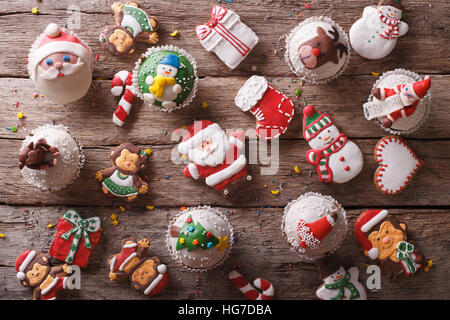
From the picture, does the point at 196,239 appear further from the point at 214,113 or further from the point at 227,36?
the point at 227,36

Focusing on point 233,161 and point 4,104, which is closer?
point 233,161

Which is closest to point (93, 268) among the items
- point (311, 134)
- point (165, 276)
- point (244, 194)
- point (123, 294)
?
point (123, 294)

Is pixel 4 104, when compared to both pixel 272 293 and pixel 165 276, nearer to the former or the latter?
pixel 165 276

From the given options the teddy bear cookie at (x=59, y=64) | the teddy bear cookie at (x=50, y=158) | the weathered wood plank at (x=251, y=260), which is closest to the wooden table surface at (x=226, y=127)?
the weathered wood plank at (x=251, y=260)

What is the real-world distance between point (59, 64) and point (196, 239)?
1030 mm

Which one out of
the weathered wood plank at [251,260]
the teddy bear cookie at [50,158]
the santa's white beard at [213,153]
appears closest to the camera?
the teddy bear cookie at [50,158]

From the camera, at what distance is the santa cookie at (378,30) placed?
2025 mm

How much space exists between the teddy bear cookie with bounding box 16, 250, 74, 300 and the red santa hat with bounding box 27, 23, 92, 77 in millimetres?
965

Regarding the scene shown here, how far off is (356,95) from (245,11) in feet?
2.47

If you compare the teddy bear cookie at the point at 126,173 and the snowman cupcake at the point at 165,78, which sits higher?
the snowman cupcake at the point at 165,78

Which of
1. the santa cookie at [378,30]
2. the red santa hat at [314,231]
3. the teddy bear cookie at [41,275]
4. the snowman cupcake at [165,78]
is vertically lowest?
the teddy bear cookie at [41,275]

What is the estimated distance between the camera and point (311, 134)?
6.65 feet

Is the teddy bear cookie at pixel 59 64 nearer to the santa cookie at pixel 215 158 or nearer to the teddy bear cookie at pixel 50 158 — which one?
the teddy bear cookie at pixel 50 158

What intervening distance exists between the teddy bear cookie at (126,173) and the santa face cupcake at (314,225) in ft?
2.55
